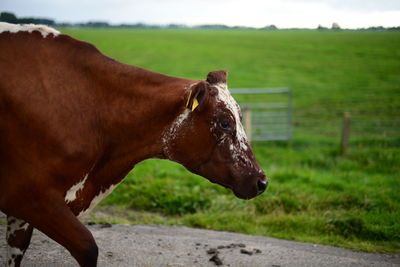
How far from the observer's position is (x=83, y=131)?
338cm

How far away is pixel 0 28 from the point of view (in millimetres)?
3516

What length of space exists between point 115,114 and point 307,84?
26443 mm

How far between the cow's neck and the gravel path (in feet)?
5.67

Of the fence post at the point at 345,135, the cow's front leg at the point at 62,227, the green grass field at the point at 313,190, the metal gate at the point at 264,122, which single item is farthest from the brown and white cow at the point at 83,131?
the metal gate at the point at 264,122

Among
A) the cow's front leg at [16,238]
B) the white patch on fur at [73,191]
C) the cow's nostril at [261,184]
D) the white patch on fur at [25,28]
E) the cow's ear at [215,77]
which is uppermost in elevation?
the white patch on fur at [25,28]

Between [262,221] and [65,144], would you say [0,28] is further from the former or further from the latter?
[262,221]

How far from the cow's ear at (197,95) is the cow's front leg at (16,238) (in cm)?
171

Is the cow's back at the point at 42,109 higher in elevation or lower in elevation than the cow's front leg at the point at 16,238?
higher

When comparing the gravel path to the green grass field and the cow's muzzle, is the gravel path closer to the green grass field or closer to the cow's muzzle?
the green grass field

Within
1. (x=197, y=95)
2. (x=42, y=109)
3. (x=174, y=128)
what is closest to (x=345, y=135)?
(x=174, y=128)

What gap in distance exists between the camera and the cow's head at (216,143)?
3.54 meters

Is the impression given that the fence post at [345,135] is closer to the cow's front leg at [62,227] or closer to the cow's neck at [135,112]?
the cow's neck at [135,112]

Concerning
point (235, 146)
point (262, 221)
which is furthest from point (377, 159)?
point (235, 146)

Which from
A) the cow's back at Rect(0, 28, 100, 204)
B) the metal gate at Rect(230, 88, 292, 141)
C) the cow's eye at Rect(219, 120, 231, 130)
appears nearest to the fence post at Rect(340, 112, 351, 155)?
the metal gate at Rect(230, 88, 292, 141)
